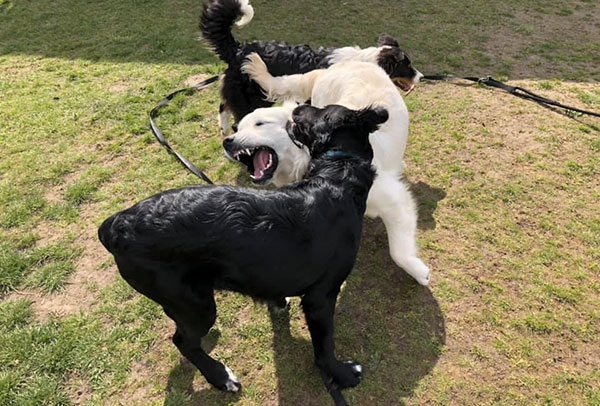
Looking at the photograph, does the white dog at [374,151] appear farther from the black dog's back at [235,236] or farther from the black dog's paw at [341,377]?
the black dog's paw at [341,377]

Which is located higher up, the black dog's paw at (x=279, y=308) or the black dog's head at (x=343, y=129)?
the black dog's head at (x=343, y=129)

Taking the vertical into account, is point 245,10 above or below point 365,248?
above

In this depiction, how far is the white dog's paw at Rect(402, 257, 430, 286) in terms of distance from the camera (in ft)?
10.2

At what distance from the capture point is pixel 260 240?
2006mm

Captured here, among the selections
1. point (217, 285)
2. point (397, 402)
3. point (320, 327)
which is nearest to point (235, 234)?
point (217, 285)

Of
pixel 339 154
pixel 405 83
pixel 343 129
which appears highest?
pixel 343 129

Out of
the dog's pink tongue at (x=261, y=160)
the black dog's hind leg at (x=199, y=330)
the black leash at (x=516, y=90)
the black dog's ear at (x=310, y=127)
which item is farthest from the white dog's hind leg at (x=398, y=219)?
the black leash at (x=516, y=90)

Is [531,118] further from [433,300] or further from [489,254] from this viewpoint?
[433,300]

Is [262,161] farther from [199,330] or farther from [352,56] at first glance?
[352,56]

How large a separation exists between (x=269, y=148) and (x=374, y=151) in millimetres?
872

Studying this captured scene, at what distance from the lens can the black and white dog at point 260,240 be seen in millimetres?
1938

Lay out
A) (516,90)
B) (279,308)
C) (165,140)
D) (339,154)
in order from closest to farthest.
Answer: (339,154), (279,308), (165,140), (516,90)

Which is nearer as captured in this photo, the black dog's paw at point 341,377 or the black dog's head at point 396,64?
the black dog's paw at point 341,377

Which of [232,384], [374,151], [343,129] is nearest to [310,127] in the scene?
[343,129]
